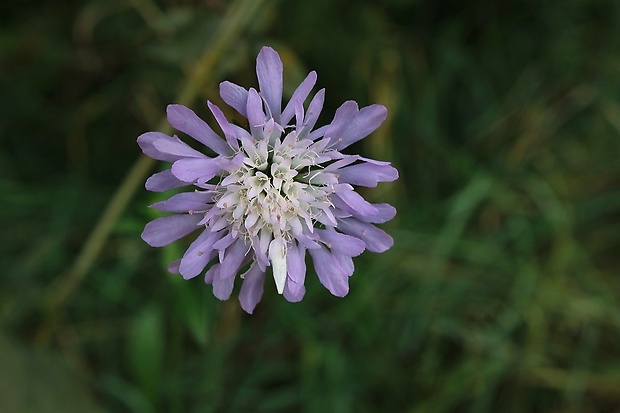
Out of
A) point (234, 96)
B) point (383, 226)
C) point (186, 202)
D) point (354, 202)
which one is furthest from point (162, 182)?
point (383, 226)

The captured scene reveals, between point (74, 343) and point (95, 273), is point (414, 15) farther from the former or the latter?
point (74, 343)

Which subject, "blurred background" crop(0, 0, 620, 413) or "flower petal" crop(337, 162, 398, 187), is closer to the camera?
"flower petal" crop(337, 162, 398, 187)

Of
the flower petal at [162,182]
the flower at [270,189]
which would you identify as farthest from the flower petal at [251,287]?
the flower petal at [162,182]

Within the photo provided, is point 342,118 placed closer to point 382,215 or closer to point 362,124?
point 362,124

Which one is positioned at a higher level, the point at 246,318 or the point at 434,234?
the point at 434,234

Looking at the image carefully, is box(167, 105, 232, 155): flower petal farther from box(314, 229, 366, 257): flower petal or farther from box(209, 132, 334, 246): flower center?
box(314, 229, 366, 257): flower petal

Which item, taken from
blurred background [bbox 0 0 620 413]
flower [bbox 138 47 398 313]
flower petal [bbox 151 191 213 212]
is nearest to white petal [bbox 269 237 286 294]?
flower [bbox 138 47 398 313]

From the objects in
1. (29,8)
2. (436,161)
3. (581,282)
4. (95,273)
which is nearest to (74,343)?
(95,273)
